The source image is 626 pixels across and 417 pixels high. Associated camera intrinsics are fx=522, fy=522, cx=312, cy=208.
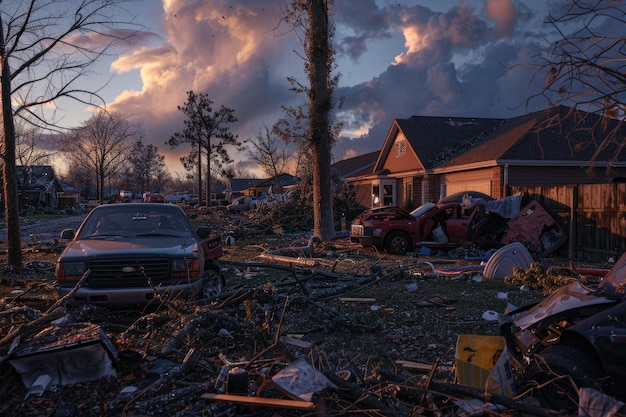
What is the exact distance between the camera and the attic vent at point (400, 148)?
1134 inches

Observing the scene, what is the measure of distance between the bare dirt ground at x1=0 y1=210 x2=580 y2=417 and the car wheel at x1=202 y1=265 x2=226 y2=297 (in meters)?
0.62

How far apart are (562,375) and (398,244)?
461 inches

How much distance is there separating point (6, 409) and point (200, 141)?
49.7 metres

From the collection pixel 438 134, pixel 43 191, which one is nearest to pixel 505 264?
pixel 438 134

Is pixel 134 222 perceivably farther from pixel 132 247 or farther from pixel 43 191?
pixel 43 191

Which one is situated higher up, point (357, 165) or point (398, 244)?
point (357, 165)

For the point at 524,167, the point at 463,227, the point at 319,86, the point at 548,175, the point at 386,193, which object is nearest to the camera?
the point at 463,227

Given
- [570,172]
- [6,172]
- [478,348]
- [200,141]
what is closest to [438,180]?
[570,172]

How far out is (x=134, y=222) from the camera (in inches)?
316

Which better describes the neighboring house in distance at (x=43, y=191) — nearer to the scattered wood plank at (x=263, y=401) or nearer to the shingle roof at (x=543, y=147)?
the shingle roof at (x=543, y=147)

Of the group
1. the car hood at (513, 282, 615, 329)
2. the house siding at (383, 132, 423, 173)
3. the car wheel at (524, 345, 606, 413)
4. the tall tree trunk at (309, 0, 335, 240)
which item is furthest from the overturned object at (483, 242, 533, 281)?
the house siding at (383, 132, 423, 173)

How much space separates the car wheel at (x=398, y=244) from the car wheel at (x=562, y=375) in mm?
11420

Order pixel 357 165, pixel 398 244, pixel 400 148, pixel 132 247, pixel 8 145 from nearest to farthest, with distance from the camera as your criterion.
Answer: pixel 132 247 < pixel 8 145 < pixel 398 244 < pixel 400 148 < pixel 357 165

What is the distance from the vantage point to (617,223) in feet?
41.4
